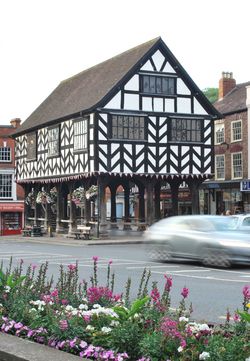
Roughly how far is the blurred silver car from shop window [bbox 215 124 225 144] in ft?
95.7

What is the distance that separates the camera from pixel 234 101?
47.9 meters

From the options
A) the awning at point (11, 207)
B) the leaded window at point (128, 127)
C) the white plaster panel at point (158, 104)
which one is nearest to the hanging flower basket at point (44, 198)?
the leaded window at point (128, 127)

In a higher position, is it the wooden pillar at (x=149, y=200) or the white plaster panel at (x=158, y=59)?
the white plaster panel at (x=158, y=59)

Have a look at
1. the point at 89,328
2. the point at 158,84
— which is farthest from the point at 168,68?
the point at 89,328

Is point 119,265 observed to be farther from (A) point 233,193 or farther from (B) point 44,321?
(A) point 233,193

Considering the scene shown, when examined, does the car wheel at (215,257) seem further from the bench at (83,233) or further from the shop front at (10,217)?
the shop front at (10,217)

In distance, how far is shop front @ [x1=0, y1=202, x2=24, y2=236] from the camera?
55.0 meters

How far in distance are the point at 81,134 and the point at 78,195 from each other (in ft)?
12.9

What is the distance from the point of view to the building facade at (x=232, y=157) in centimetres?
4484

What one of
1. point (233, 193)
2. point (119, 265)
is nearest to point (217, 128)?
point (233, 193)

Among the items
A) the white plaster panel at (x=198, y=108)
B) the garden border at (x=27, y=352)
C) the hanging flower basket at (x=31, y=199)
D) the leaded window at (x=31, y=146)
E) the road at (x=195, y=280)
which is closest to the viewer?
the garden border at (x=27, y=352)

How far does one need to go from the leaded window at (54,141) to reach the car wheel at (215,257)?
23.9 meters

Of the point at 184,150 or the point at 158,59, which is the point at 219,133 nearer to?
the point at 184,150

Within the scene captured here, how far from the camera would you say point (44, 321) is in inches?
229
